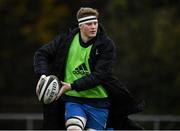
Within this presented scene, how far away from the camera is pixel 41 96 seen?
8.93 meters

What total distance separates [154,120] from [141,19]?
11102 mm

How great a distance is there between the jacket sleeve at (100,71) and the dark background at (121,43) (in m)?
11.9

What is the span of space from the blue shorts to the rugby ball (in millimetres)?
432

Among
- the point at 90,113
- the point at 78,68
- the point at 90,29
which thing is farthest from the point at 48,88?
the point at 90,29

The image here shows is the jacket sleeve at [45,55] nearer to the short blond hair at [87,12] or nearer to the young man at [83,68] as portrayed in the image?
the young man at [83,68]

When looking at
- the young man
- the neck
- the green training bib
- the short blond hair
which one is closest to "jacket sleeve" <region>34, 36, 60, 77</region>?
the young man

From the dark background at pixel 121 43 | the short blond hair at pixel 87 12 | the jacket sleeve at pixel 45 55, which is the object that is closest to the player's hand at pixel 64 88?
the jacket sleeve at pixel 45 55

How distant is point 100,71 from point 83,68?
0.23 meters

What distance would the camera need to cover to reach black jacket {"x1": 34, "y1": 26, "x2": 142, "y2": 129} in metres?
9.10

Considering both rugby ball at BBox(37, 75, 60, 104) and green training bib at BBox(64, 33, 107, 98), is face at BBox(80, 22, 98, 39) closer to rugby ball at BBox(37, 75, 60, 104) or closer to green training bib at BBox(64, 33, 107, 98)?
green training bib at BBox(64, 33, 107, 98)

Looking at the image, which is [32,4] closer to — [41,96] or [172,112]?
[172,112]

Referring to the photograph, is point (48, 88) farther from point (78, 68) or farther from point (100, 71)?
point (100, 71)

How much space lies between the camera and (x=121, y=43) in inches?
1171

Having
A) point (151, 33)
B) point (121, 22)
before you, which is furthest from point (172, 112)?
point (121, 22)
